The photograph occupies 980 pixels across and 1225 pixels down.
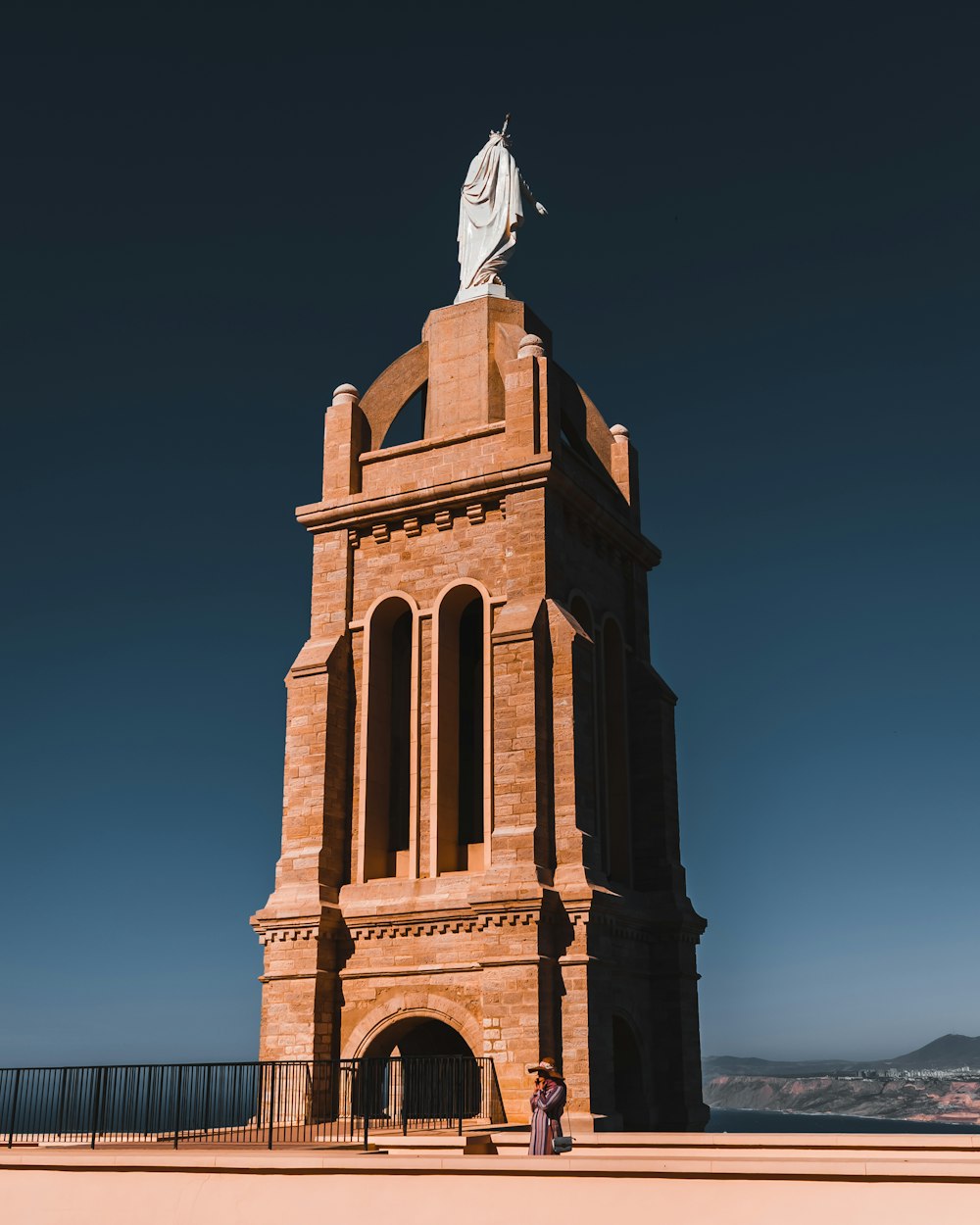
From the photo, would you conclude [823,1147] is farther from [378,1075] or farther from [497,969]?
[378,1075]

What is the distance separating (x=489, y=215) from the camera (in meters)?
33.3

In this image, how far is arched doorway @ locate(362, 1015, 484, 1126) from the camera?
23516 mm

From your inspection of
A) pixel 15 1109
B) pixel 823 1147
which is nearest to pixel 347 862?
pixel 15 1109

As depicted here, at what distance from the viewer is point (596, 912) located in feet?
83.3

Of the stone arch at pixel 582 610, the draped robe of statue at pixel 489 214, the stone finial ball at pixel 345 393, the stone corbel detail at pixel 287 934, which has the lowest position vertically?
the stone corbel detail at pixel 287 934

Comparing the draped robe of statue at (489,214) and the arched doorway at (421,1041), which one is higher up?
the draped robe of statue at (489,214)

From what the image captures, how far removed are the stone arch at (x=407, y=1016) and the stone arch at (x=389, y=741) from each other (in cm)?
256

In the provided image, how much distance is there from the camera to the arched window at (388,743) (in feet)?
92.2

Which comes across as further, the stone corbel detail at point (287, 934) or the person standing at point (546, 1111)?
the stone corbel detail at point (287, 934)

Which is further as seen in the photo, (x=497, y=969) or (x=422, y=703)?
(x=422, y=703)

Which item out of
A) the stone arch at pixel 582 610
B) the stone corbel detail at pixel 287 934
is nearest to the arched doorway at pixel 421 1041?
the stone corbel detail at pixel 287 934

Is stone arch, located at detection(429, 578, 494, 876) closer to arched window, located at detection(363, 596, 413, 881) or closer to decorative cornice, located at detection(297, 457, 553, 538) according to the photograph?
arched window, located at detection(363, 596, 413, 881)

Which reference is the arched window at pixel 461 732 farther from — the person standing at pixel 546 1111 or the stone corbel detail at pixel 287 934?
the person standing at pixel 546 1111

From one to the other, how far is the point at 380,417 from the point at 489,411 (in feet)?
9.79
